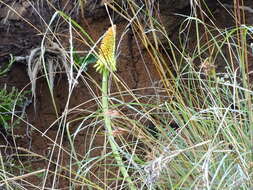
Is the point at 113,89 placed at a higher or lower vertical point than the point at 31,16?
lower

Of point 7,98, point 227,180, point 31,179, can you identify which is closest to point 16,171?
point 31,179

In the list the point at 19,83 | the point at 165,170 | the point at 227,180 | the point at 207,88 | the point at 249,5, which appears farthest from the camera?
the point at 249,5

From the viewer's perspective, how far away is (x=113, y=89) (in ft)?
7.64

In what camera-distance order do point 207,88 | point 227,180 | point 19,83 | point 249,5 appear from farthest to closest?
point 249,5 → point 19,83 → point 207,88 → point 227,180

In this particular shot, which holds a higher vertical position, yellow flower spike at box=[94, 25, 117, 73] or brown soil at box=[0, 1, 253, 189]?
yellow flower spike at box=[94, 25, 117, 73]

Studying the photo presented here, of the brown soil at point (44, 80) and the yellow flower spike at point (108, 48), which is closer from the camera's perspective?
the yellow flower spike at point (108, 48)

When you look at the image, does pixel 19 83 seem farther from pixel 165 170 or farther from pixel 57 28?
pixel 165 170

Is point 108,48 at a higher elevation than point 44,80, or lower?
higher

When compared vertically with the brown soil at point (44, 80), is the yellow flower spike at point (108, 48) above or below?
above

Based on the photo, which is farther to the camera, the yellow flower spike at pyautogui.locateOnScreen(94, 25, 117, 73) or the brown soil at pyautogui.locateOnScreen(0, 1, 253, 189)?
the brown soil at pyautogui.locateOnScreen(0, 1, 253, 189)

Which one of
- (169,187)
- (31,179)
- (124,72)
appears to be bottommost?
(31,179)

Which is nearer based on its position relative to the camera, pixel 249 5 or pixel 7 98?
pixel 7 98

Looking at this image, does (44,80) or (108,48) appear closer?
(108,48)

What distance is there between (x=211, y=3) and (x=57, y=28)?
0.68 m
